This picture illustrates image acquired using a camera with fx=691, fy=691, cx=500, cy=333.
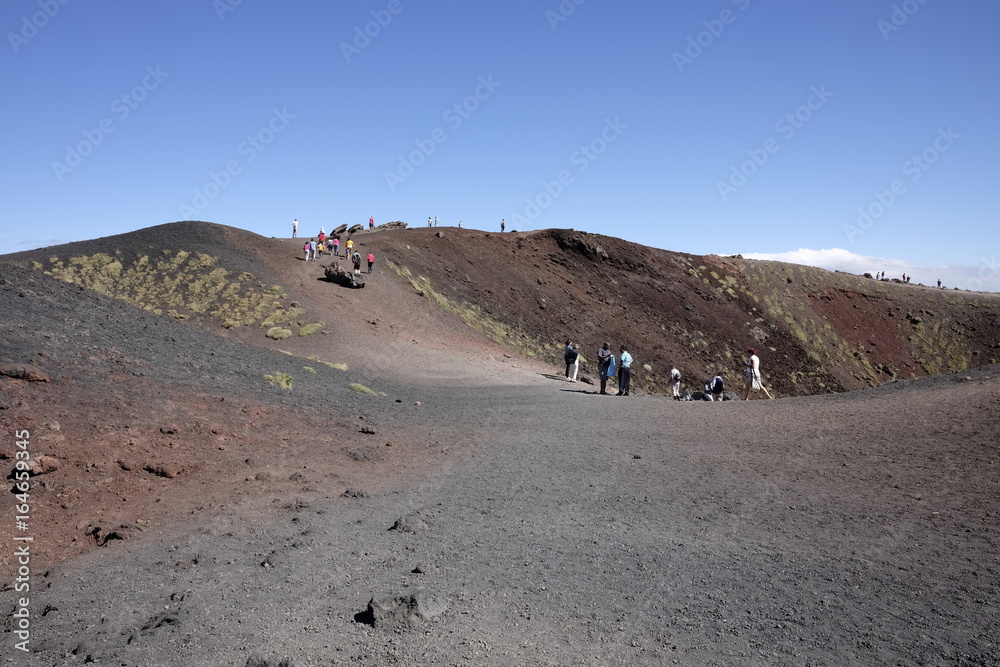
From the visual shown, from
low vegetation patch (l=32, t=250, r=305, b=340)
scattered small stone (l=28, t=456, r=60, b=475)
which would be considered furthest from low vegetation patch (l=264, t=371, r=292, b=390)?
low vegetation patch (l=32, t=250, r=305, b=340)

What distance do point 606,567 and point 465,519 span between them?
2365 mm

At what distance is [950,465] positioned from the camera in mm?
10484

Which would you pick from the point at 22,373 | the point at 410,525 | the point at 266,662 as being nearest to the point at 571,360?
the point at 410,525

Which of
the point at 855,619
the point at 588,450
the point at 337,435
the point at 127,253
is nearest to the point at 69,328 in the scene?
the point at 337,435

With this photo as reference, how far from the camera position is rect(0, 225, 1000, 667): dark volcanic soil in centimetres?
594

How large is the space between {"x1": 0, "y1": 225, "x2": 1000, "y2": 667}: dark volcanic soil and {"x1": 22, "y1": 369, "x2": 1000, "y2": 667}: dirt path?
4cm

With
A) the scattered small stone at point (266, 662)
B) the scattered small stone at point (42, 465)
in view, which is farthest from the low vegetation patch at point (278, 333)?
the scattered small stone at point (266, 662)

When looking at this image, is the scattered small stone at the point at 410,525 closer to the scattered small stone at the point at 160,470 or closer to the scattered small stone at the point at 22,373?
Result: the scattered small stone at the point at 160,470

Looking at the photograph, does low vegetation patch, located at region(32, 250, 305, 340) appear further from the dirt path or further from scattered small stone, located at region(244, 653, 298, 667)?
scattered small stone, located at region(244, 653, 298, 667)

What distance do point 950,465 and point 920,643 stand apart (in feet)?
18.7

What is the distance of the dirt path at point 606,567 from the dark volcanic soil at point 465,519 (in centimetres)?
4

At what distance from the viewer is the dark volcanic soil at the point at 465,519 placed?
5938mm

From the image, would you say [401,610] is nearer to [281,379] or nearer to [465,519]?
[465,519]

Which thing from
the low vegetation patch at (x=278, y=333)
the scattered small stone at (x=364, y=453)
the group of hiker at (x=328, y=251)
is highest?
the group of hiker at (x=328, y=251)
